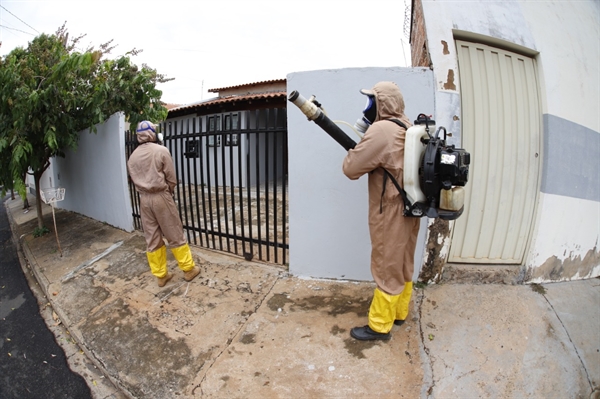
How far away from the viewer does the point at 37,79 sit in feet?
14.6

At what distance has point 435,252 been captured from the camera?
2.81 m

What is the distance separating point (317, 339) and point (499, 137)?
2426 mm

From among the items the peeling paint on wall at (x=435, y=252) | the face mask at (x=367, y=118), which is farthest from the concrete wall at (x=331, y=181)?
the face mask at (x=367, y=118)

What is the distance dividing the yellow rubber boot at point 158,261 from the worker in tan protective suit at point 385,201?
2.25 meters

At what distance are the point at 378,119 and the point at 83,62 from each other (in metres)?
3.94

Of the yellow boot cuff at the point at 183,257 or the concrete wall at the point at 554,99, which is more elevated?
A: the concrete wall at the point at 554,99

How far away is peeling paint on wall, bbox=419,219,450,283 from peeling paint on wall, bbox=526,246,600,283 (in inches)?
34.8

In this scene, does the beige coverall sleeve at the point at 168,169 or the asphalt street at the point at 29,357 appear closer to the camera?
the asphalt street at the point at 29,357

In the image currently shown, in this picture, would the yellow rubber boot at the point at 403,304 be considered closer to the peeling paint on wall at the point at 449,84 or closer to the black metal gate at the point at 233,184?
the black metal gate at the point at 233,184

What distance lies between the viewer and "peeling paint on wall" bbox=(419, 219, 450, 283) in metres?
2.75

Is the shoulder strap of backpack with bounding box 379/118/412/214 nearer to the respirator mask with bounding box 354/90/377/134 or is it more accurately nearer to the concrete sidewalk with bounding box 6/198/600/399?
the respirator mask with bounding box 354/90/377/134

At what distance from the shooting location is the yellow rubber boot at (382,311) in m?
2.18

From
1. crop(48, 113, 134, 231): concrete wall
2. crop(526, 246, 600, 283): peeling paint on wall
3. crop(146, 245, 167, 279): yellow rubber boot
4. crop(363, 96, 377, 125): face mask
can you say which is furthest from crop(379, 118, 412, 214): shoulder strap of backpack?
crop(48, 113, 134, 231): concrete wall

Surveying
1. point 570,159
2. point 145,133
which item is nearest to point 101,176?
point 145,133
